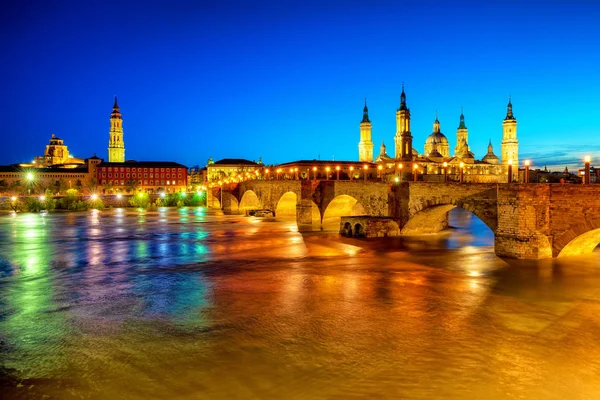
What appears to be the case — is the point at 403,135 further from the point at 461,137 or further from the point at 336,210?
the point at 336,210

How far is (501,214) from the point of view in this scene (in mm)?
20031

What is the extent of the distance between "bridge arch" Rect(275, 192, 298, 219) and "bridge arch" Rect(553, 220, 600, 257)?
31236 mm

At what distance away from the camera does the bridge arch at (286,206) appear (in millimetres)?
49241

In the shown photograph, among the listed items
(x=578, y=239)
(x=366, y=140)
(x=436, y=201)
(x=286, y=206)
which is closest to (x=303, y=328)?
(x=578, y=239)

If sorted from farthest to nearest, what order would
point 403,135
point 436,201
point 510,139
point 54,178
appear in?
point 54,178
point 510,139
point 403,135
point 436,201

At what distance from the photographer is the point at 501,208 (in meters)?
20.0

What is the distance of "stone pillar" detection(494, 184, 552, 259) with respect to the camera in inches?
732

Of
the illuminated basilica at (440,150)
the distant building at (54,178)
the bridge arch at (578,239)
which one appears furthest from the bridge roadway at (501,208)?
the distant building at (54,178)

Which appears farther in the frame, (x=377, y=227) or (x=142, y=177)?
(x=142, y=177)

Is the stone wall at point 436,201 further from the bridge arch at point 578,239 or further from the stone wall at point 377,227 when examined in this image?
the bridge arch at point 578,239

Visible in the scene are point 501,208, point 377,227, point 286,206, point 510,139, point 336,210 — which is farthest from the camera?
point 510,139

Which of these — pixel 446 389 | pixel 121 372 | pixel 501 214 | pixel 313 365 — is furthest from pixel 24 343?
pixel 501 214

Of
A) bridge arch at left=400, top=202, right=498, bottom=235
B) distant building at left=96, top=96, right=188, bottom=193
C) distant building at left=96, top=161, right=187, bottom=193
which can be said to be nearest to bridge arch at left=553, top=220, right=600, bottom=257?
bridge arch at left=400, top=202, right=498, bottom=235

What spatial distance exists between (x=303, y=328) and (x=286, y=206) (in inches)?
1535
